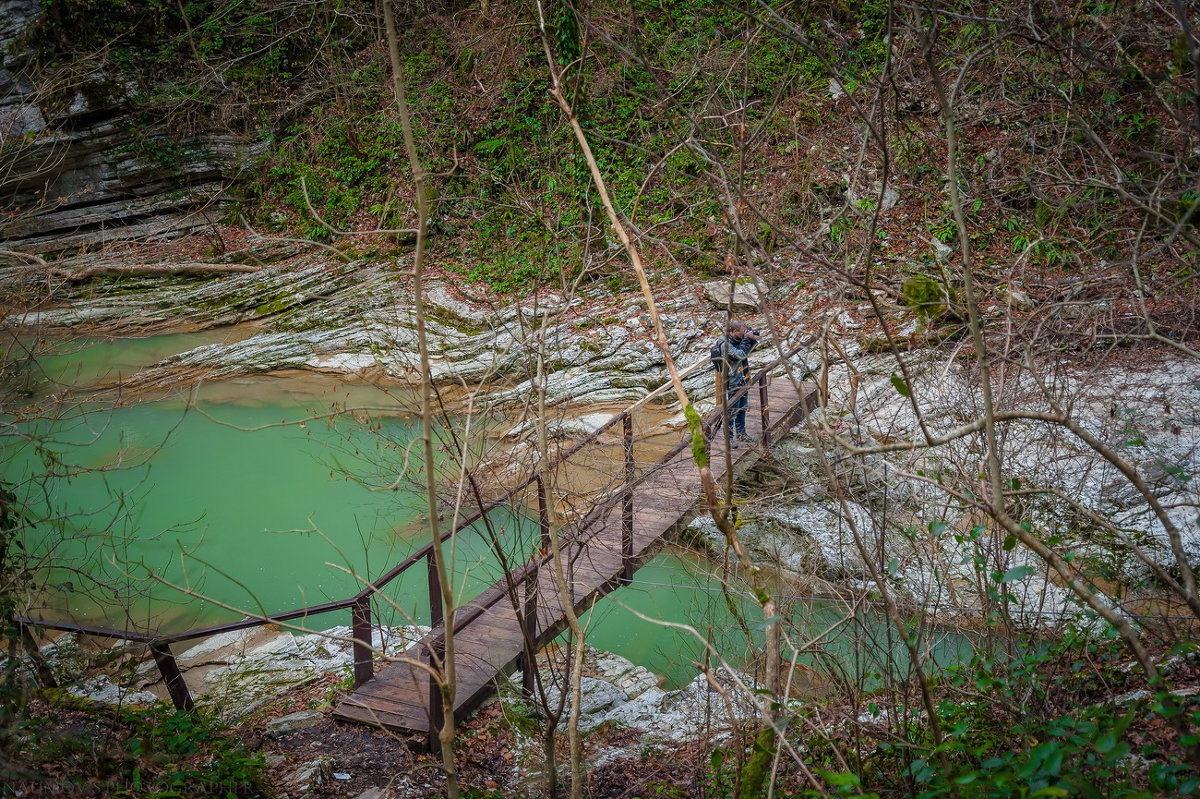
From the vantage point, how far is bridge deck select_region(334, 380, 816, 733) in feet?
18.3

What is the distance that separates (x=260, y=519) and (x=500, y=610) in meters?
5.12

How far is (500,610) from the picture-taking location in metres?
6.56

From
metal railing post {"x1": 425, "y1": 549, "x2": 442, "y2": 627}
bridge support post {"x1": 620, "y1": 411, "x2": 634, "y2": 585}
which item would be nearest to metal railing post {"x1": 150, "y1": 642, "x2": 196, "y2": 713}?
metal railing post {"x1": 425, "y1": 549, "x2": 442, "y2": 627}

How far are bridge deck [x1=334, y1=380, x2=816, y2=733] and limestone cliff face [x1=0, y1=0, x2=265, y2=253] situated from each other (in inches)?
515

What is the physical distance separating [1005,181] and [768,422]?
18.0ft

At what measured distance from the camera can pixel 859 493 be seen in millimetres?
7793

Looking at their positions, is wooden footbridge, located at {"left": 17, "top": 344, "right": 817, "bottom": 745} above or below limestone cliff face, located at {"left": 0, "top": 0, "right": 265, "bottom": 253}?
below

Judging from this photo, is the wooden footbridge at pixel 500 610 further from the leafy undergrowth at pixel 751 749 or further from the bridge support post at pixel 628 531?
the leafy undergrowth at pixel 751 749

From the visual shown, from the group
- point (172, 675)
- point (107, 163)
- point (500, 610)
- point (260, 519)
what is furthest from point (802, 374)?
point (107, 163)

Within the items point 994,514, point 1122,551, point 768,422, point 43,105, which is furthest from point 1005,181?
point 43,105

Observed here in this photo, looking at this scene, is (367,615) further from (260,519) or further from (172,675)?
(260,519)

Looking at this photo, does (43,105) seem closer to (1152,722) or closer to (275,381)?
(275,381)

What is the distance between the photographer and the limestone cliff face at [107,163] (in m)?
16.5

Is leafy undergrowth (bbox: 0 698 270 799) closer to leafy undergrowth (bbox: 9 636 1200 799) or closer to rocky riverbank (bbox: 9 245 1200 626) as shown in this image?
leafy undergrowth (bbox: 9 636 1200 799)
